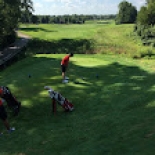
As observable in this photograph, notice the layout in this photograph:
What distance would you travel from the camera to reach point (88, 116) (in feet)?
43.1

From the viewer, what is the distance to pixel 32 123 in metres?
12.9

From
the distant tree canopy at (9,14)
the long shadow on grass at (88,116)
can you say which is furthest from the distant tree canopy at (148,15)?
the long shadow on grass at (88,116)

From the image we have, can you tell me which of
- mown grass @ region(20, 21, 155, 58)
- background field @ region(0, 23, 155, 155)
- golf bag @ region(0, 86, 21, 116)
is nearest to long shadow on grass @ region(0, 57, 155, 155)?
background field @ region(0, 23, 155, 155)

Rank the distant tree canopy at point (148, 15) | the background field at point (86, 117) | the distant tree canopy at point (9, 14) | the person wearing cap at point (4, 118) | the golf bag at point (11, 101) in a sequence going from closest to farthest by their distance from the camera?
the background field at point (86, 117) → the person wearing cap at point (4, 118) → the golf bag at point (11, 101) → the distant tree canopy at point (9, 14) → the distant tree canopy at point (148, 15)

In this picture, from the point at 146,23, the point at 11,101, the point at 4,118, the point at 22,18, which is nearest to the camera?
the point at 4,118

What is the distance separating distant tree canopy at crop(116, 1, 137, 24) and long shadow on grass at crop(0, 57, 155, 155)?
109903mm

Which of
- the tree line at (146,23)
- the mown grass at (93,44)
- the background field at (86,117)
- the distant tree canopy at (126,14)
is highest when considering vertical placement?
the distant tree canopy at (126,14)

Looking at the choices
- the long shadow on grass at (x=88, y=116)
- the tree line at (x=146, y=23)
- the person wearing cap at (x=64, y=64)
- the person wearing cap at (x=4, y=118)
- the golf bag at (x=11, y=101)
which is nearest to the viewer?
the long shadow on grass at (x=88, y=116)

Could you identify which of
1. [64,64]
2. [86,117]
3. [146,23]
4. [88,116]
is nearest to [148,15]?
[146,23]

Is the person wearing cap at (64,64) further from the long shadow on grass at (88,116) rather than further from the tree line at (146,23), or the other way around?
the tree line at (146,23)

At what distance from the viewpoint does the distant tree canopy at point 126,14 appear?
12575cm

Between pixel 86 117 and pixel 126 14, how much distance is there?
391ft

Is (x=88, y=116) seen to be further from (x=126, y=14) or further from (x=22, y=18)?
(x=126, y=14)

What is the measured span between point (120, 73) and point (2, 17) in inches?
813
